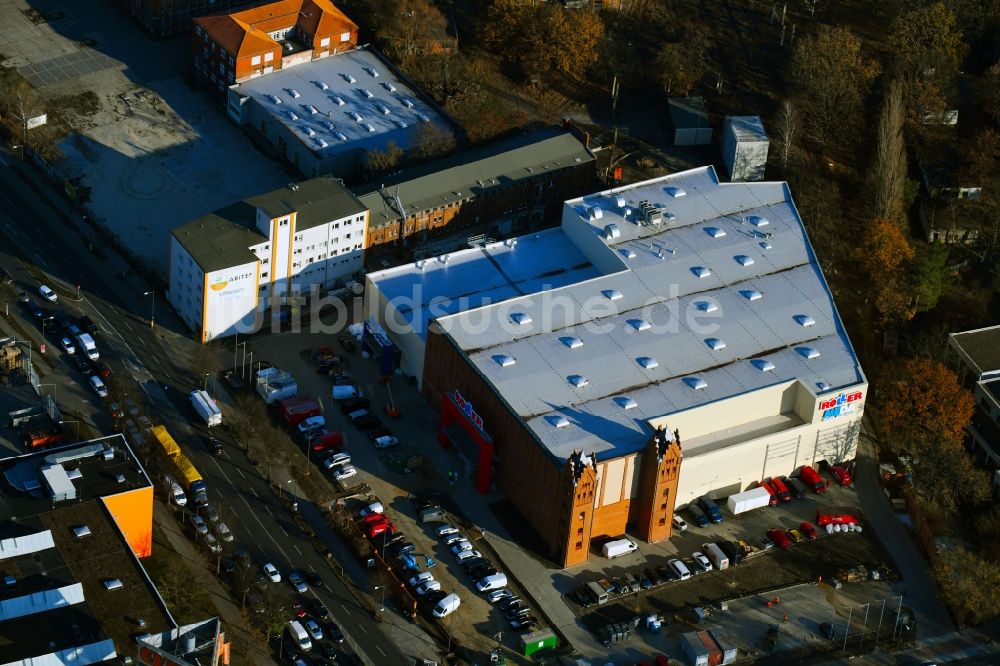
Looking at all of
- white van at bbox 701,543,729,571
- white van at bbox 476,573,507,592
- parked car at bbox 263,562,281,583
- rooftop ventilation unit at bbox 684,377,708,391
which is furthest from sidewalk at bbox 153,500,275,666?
rooftop ventilation unit at bbox 684,377,708,391

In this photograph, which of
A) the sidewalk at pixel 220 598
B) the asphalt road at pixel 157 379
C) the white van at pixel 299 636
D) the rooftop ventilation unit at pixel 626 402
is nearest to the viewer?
the sidewalk at pixel 220 598

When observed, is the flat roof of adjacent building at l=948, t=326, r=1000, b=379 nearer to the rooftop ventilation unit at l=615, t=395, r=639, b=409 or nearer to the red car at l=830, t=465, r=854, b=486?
the red car at l=830, t=465, r=854, b=486

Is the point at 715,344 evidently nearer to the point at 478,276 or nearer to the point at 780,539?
the point at 780,539

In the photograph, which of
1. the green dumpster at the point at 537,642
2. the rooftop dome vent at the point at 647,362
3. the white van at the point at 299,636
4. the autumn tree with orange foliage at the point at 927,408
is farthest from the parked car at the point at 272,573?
the autumn tree with orange foliage at the point at 927,408

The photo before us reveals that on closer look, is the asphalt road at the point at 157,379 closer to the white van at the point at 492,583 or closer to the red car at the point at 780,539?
the white van at the point at 492,583

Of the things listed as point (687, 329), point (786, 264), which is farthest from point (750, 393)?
point (786, 264)

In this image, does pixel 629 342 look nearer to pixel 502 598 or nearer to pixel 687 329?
pixel 687 329
